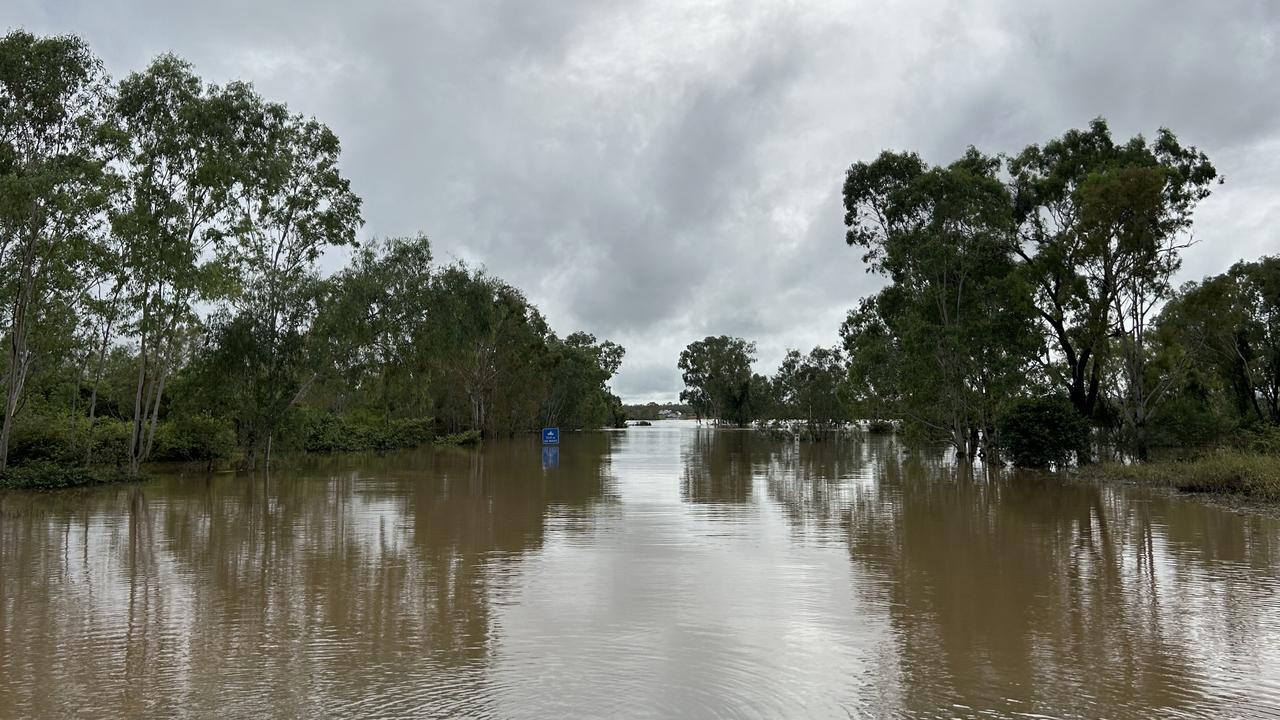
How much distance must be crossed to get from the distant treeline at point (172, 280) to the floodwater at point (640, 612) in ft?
32.2

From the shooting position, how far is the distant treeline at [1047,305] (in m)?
26.6

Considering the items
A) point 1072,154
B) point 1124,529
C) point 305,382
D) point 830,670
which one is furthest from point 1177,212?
point 305,382

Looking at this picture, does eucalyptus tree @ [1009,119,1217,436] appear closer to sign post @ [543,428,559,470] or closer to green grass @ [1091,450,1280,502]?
green grass @ [1091,450,1280,502]

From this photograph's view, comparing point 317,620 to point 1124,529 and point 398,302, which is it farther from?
point 398,302

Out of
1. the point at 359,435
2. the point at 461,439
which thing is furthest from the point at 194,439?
the point at 461,439

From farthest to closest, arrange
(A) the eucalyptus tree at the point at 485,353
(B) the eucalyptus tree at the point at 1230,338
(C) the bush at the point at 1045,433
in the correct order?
(A) the eucalyptus tree at the point at 485,353, (B) the eucalyptus tree at the point at 1230,338, (C) the bush at the point at 1045,433

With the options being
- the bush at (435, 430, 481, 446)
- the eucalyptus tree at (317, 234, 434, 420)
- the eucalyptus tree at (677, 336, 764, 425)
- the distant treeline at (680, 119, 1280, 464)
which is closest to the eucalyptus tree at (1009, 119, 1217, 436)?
the distant treeline at (680, 119, 1280, 464)

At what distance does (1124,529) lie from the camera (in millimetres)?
13938

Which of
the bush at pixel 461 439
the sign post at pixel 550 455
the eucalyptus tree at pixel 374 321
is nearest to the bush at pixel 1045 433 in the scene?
the sign post at pixel 550 455

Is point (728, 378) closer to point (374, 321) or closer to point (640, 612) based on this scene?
point (374, 321)

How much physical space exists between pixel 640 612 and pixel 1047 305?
2894 cm

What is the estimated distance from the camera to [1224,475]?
715 inches

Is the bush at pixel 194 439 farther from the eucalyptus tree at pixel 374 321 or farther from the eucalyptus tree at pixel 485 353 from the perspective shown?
the eucalyptus tree at pixel 485 353

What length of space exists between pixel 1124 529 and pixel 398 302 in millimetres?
26467
